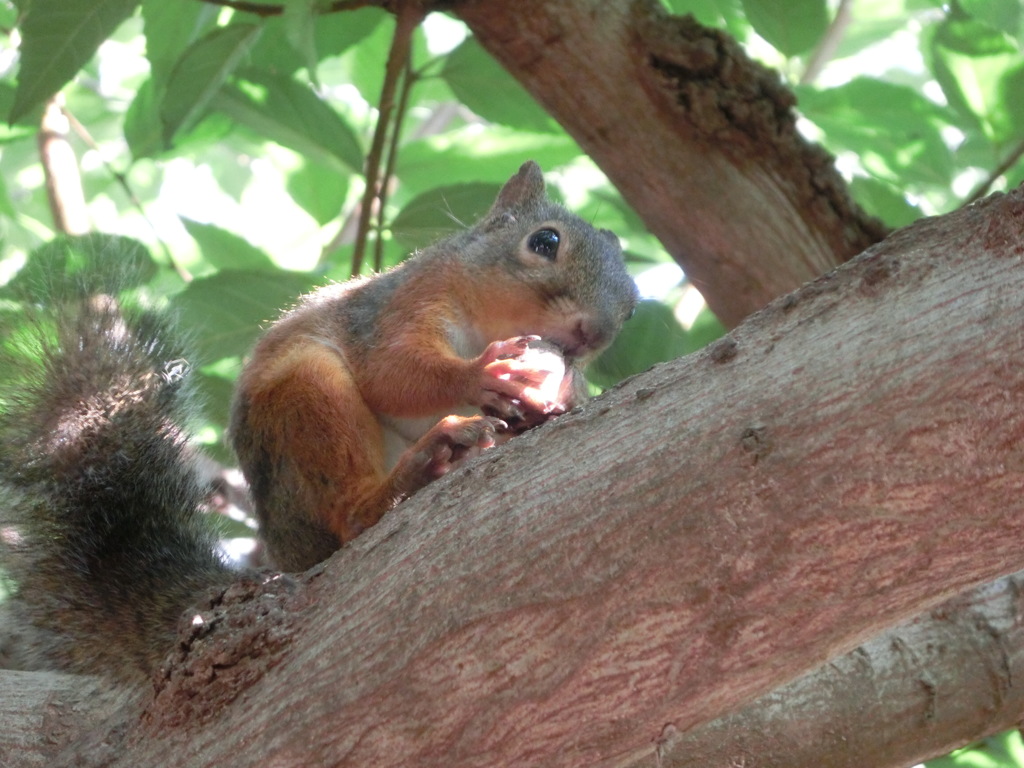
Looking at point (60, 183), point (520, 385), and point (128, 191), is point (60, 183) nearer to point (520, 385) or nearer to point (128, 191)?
point (128, 191)

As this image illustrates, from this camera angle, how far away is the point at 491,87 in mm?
2814

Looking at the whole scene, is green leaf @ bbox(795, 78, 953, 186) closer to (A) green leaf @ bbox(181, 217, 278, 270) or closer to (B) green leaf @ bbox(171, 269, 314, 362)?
(B) green leaf @ bbox(171, 269, 314, 362)

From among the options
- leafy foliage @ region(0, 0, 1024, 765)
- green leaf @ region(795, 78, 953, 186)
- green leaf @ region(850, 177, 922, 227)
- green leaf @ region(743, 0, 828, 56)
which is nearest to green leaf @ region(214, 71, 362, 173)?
leafy foliage @ region(0, 0, 1024, 765)

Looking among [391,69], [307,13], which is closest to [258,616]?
[307,13]

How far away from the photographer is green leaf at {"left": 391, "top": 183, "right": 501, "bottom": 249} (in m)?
2.84

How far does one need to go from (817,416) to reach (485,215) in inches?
69.3

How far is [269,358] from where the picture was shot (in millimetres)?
2268

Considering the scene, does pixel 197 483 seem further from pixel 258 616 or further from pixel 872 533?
pixel 872 533

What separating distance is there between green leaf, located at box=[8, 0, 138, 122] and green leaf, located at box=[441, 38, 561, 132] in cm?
80

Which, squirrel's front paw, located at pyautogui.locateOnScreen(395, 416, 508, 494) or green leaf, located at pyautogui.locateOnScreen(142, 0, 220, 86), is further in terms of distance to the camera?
green leaf, located at pyautogui.locateOnScreen(142, 0, 220, 86)

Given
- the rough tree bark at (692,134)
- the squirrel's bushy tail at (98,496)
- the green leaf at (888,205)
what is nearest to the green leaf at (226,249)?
the squirrel's bushy tail at (98,496)

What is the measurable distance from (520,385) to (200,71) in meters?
1.09

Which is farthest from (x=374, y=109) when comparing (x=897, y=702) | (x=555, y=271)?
(x=897, y=702)

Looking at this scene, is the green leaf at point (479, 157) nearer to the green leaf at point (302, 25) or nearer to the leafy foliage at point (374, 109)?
the leafy foliage at point (374, 109)
